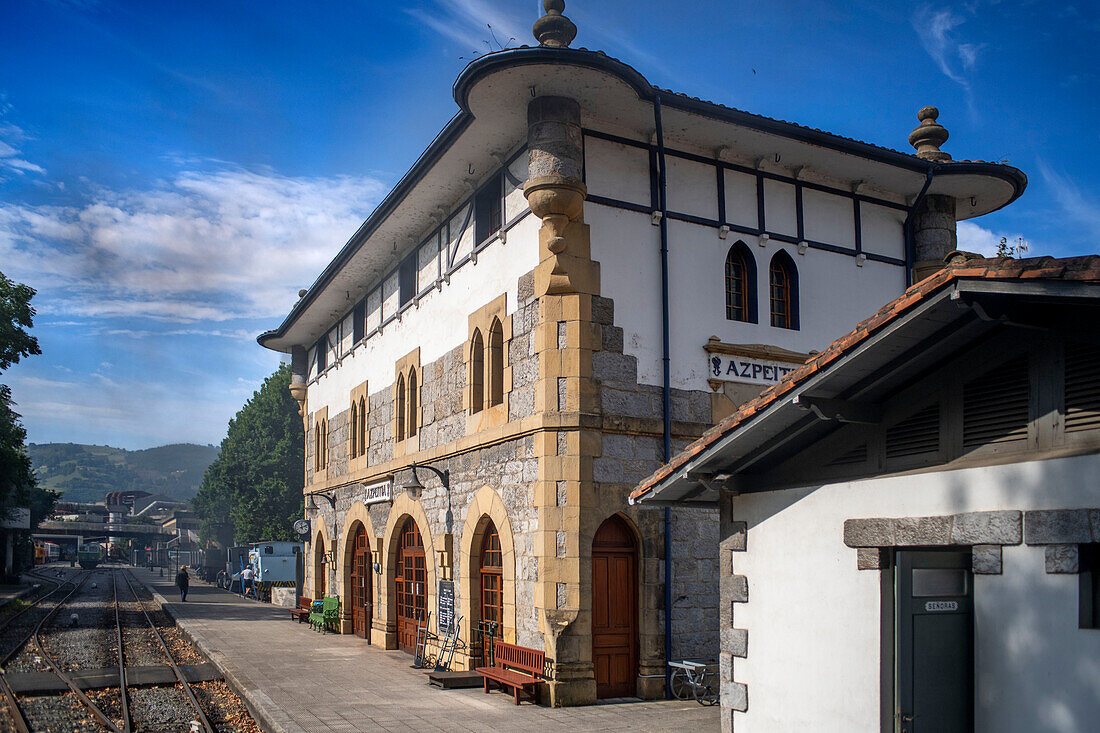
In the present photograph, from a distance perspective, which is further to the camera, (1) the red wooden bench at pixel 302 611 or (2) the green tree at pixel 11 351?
(2) the green tree at pixel 11 351

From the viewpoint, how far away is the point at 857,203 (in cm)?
1542

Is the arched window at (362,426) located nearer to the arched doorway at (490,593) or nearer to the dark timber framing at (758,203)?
the arched doorway at (490,593)

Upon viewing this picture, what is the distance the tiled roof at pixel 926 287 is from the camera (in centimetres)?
502

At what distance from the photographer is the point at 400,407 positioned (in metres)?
19.1

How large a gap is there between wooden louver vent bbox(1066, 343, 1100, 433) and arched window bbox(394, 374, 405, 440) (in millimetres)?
14680

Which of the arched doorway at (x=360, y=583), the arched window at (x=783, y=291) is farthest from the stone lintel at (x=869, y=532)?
the arched doorway at (x=360, y=583)

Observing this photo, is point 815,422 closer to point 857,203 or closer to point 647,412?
point 647,412

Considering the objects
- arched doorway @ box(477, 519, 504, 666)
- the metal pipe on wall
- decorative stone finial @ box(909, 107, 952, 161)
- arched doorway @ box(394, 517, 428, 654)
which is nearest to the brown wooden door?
arched doorway @ box(394, 517, 428, 654)

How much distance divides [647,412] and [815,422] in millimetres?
6039

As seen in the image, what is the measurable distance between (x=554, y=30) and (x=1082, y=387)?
360 inches

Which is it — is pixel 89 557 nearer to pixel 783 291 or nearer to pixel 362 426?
pixel 362 426

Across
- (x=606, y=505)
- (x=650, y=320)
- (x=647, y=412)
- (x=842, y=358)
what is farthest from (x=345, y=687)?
(x=842, y=358)

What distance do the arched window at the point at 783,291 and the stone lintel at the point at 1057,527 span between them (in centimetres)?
889

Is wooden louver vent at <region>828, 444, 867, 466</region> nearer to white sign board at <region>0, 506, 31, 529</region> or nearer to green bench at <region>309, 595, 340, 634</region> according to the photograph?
green bench at <region>309, 595, 340, 634</region>
